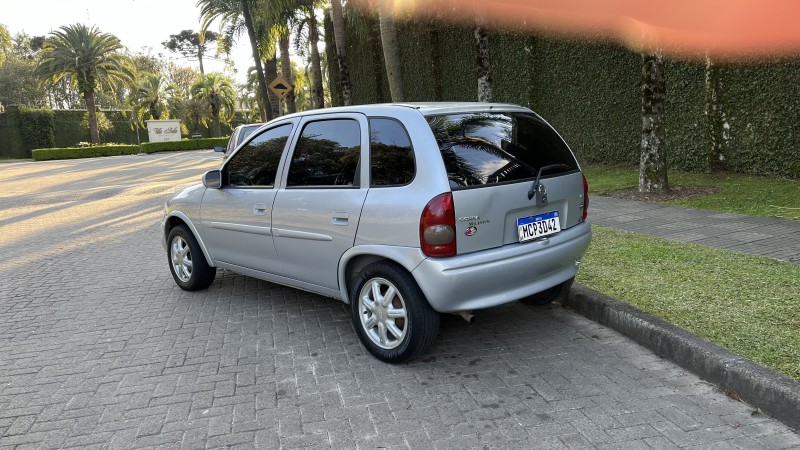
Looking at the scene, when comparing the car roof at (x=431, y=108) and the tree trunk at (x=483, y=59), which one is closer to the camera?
the car roof at (x=431, y=108)

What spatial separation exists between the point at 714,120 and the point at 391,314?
30.8ft

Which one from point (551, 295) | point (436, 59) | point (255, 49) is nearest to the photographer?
point (551, 295)

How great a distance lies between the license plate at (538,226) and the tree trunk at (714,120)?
8249 mm

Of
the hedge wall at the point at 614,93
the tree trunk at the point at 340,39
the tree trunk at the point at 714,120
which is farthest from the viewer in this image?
the tree trunk at the point at 340,39

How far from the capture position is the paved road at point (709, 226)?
5883mm

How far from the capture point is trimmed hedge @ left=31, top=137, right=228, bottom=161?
40.3m

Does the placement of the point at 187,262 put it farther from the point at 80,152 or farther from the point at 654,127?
the point at 80,152

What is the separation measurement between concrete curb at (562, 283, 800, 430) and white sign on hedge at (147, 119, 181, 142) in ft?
166

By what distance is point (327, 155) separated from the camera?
14.2 feet

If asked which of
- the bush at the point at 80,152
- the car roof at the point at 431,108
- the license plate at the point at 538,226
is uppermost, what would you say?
the bush at the point at 80,152

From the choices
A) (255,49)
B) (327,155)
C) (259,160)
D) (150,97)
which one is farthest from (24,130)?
(327,155)

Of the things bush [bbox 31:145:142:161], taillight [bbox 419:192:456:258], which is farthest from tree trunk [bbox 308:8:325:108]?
bush [bbox 31:145:142:161]

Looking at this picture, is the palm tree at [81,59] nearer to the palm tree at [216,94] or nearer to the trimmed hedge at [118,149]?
the trimmed hedge at [118,149]

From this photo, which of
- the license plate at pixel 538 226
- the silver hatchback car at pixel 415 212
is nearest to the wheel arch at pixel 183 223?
the silver hatchback car at pixel 415 212
